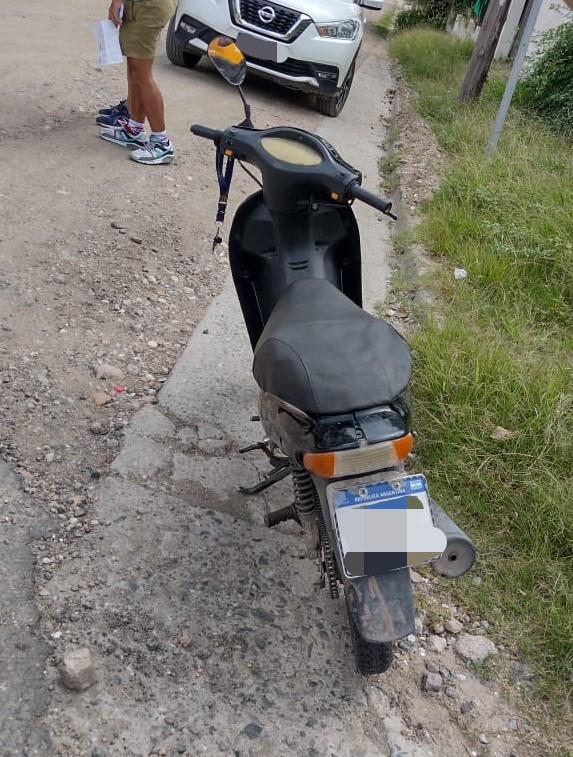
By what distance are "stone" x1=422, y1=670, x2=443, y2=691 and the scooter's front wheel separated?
25cm

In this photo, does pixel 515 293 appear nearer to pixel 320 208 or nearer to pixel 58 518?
pixel 320 208

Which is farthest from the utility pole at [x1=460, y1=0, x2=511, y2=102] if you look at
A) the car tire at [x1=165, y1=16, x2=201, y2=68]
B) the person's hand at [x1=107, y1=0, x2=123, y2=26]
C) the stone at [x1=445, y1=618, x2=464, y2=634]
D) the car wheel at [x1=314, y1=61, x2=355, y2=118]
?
the stone at [x1=445, y1=618, x2=464, y2=634]

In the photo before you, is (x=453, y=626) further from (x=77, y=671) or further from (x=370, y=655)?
(x=77, y=671)

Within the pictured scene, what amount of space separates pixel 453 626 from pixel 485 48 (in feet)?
23.8

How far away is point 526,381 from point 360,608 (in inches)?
69.7

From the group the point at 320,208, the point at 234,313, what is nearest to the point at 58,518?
the point at 320,208

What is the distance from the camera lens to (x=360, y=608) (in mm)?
1811

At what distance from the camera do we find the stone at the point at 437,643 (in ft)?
7.74

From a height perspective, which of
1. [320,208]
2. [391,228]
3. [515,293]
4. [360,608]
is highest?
[320,208]

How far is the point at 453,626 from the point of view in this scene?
2.42 meters

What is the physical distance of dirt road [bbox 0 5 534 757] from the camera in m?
2.00

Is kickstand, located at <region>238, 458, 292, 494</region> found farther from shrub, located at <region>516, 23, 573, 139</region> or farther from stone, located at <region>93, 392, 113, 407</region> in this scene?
shrub, located at <region>516, 23, 573, 139</region>

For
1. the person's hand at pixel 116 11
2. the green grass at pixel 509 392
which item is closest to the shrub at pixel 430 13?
the green grass at pixel 509 392

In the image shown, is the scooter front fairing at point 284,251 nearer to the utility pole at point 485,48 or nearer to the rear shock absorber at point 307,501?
the rear shock absorber at point 307,501
